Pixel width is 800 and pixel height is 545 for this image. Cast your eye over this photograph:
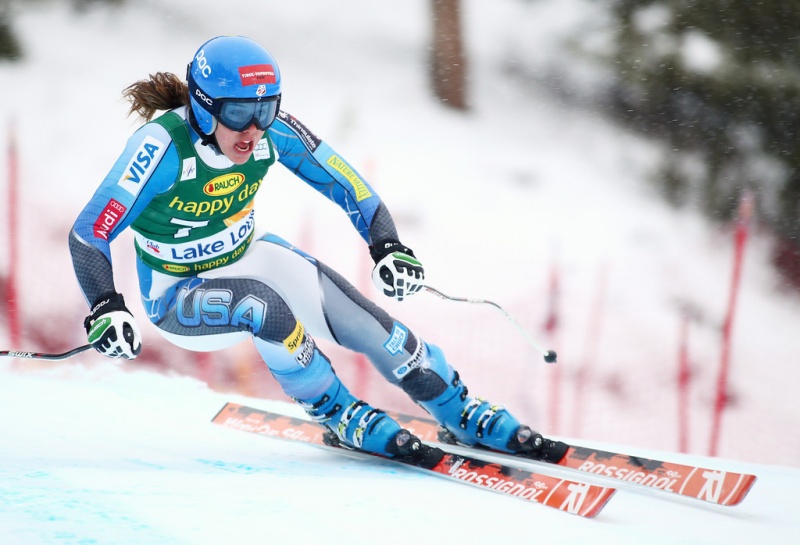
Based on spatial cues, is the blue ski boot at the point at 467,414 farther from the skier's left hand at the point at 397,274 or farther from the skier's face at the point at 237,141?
the skier's face at the point at 237,141

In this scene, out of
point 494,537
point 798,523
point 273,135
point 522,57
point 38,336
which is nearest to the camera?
point 494,537

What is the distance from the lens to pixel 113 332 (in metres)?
2.41

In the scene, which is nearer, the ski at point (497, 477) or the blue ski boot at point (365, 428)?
the ski at point (497, 477)

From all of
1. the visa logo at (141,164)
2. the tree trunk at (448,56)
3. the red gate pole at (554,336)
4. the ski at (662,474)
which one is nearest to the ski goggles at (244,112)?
the visa logo at (141,164)

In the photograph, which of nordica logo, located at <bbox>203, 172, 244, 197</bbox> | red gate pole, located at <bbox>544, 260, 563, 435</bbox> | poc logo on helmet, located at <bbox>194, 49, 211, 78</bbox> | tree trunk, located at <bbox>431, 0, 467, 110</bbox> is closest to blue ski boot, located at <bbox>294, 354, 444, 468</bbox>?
nordica logo, located at <bbox>203, 172, 244, 197</bbox>

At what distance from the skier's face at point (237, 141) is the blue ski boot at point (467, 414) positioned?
0.96 meters

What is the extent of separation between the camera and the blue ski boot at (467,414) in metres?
3.03

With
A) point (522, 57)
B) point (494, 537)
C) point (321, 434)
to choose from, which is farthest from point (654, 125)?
point (494, 537)

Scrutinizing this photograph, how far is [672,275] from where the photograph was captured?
616 cm

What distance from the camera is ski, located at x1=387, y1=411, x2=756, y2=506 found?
103 inches

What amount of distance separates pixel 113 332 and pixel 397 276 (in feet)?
3.25

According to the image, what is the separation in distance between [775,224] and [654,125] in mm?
1551

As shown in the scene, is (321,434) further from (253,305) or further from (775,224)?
(775,224)

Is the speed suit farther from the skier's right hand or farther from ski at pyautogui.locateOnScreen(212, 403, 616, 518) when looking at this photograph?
ski at pyautogui.locateOnScreen(212, 403, 616, 518)
